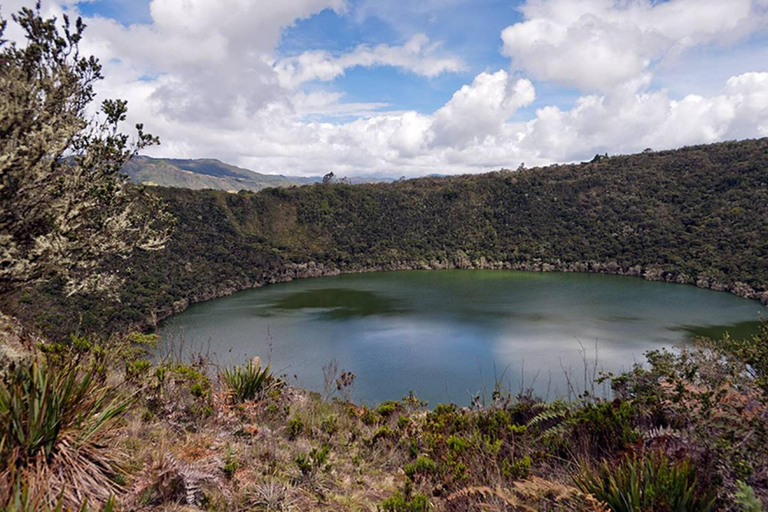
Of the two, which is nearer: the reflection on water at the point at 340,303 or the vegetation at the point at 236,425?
the vegetation at the point at 236,425

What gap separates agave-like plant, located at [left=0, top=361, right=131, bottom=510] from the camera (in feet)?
7.36

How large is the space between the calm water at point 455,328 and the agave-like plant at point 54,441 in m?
6.10

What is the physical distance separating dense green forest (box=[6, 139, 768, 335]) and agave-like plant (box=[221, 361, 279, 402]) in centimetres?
2322

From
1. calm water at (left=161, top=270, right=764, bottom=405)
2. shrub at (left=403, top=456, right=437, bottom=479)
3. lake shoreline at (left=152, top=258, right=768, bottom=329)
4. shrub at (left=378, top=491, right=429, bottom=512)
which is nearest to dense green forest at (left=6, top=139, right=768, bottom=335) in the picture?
lake shoreline at (left=152, top=258, right=768, bottom=329)

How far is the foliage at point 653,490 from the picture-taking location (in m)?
2.30

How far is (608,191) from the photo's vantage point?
161ft

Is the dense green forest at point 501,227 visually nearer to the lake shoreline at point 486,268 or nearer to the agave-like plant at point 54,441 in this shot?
the lake shoreline at point 486,268

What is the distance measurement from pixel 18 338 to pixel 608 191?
55357 millimetres

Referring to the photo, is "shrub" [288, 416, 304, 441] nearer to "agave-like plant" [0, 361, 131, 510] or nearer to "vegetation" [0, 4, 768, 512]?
"vegetation" [0, 4, 768, 512]

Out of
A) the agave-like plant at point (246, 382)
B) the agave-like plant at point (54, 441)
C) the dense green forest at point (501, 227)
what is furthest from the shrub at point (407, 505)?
the dense green forest at point (501, 227)

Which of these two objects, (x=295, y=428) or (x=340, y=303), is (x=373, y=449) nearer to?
(x=295, y=428)

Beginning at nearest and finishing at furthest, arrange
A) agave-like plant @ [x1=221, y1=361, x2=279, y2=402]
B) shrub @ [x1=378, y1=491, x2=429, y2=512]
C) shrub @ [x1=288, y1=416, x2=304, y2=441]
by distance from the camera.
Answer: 1. shrub @ [x1=378, y1=491, x2=429, y2=512]
2. shrub @ [x1=288, y1=416, x2=304, y2=441]
3. agave-like plant @ [x1=221, y1=361, x2=279, y2=402]

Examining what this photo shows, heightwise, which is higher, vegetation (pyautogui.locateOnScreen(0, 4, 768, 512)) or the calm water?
vegetation (pyautogui.locateOnScreen(0, 4, 768, 512))

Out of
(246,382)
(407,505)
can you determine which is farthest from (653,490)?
(246,382)
